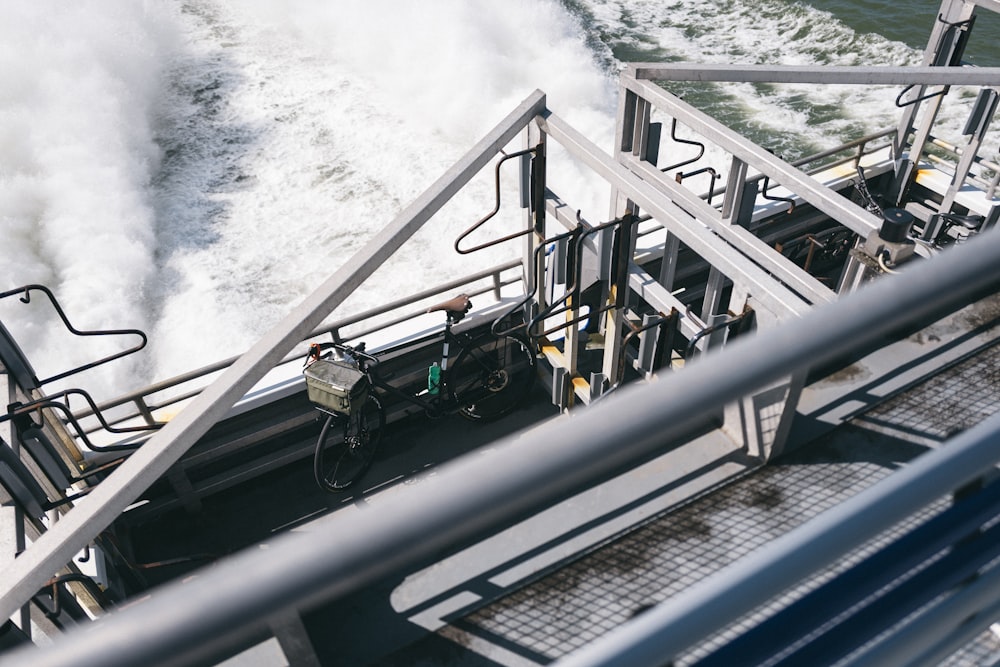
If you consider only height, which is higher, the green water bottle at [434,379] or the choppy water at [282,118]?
the green water bottle at [434,379]

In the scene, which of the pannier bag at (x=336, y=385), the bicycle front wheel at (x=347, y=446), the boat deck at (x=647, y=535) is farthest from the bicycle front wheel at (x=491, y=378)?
the boat deck at (x=647, y=535)

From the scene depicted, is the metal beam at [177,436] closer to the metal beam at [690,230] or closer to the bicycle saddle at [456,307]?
the metal beam at [690,230]

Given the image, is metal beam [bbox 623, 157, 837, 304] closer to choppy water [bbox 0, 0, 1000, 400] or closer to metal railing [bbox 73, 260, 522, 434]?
metal railing [bbox 73, 260, 522, 434]

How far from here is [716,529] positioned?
187 cm

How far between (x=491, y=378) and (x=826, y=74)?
2.93 meters

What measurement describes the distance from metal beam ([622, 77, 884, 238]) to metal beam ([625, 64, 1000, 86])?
12 cm

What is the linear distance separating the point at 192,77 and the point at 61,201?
4.64 m

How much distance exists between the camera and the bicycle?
425cm

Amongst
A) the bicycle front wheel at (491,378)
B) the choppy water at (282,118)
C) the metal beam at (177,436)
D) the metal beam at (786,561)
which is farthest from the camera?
the choppy water at (282,118)

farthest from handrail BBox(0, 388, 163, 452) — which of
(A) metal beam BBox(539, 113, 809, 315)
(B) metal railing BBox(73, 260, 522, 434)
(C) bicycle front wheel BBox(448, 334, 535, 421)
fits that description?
(A) metal beam BBox(539, 113, 809, 315)

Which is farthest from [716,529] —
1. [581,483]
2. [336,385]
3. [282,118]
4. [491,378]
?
[282,118]

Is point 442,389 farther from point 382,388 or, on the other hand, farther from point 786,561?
point 786,561

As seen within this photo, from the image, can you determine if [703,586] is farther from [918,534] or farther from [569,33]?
[569,33]

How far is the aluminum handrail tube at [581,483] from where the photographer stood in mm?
454
